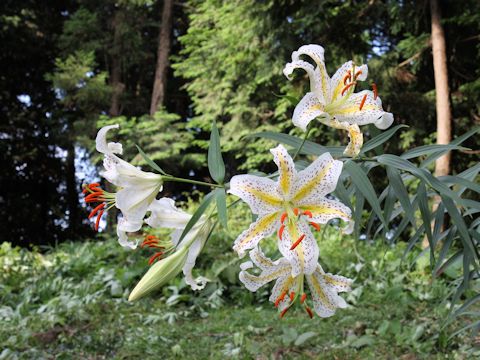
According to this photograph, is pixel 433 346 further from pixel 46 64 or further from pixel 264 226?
pixel 46 64

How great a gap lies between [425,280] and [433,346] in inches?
56.3

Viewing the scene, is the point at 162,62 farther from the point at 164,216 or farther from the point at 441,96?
the point at 164,216

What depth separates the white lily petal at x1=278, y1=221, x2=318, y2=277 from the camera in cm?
63

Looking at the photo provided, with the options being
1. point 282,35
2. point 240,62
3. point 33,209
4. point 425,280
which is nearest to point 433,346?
point 425,280

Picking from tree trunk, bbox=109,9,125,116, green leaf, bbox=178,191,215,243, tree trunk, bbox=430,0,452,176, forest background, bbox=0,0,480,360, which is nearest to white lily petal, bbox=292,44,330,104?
green leaf, bbox=178,191,215,243

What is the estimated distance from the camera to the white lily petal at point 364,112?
76cm

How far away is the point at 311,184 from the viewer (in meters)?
0.68

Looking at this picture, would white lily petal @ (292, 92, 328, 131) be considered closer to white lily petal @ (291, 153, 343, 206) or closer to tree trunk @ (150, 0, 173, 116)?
white lily petal @ (291, 153, 343, 206)

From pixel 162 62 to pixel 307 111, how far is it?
8.97 metres

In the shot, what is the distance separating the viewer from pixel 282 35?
255 inches


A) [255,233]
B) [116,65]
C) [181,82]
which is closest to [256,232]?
[255,233]

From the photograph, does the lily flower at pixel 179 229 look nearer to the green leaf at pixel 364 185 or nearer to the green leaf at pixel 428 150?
the green leaf at pixel 364 185

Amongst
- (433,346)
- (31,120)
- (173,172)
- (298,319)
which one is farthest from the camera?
(31,120)

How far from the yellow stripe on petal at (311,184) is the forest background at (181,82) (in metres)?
2.07
